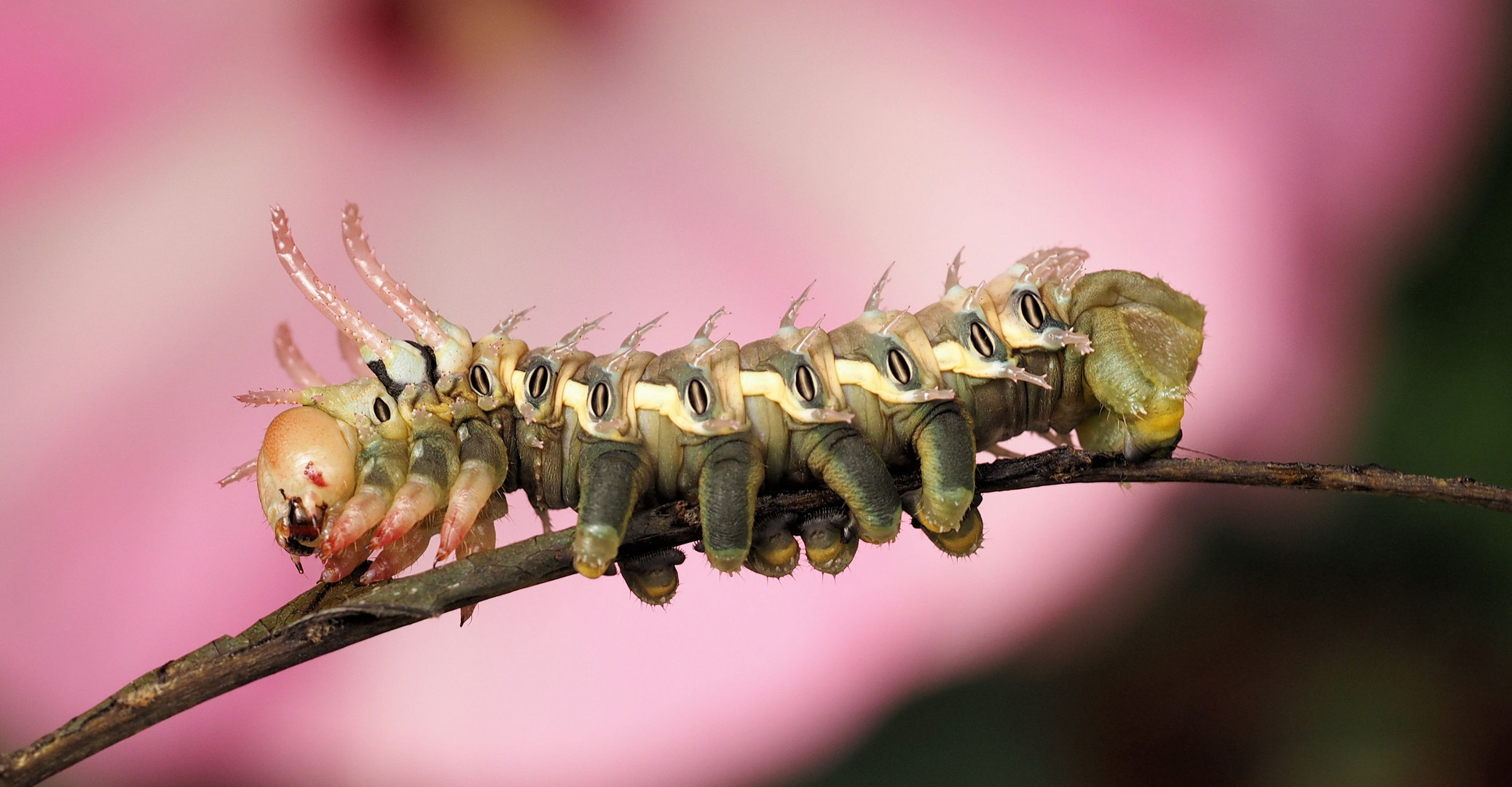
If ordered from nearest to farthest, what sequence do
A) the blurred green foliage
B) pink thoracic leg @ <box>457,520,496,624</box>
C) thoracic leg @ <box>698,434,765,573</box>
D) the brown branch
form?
the brown branch
thoracic leg @ <box>698,434,765,573</box>
pink thoracic leg @ <box>457,520,496,624</box>
the blurred green foliage

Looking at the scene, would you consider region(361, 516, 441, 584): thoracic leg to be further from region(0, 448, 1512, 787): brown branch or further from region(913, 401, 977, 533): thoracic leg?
region(913, 401, 977, 533): thoracic leg

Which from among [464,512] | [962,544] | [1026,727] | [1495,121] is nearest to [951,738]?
[1026,727]

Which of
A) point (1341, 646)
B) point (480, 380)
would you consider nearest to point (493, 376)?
point (480, 380)

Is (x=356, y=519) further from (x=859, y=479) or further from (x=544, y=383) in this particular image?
(x=859, y=479)

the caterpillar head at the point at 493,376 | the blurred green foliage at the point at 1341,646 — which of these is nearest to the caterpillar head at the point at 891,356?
the caterpillar head at the point at 493,376

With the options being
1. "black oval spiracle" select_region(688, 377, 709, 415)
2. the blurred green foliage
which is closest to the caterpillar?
"black oval spiracle" select_region(688, 377, 709, 415)

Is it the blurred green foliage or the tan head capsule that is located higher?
the tan head capsule

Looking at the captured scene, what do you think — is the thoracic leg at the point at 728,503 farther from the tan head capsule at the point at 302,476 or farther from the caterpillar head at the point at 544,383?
the tan head capsule at the point at 302,476

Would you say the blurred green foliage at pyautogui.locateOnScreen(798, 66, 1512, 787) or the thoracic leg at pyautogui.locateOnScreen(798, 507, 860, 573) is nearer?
the thoracic leg at pyautogui.locateOnScreen(798, 507, 860, 573)
